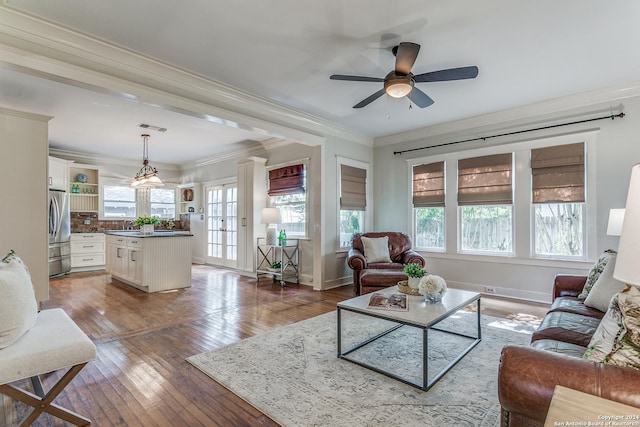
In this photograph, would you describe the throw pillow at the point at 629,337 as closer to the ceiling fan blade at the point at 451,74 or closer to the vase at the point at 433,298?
the vase at the point at 433,298

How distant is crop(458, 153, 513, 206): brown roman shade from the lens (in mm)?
4727

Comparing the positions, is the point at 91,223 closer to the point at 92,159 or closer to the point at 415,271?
the point at 92,159

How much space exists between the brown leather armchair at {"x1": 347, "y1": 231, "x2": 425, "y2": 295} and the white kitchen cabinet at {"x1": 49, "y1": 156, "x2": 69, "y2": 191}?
19.7ft

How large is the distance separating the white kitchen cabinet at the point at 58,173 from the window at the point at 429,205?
275 inches

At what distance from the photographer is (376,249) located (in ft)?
16.3

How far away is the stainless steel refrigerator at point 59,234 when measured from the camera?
6066mm

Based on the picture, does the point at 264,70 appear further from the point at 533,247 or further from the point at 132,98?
the point at 533,247

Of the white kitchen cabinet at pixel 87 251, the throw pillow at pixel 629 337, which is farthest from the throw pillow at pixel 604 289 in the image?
the white kitchen cabinet at pixel 87 251

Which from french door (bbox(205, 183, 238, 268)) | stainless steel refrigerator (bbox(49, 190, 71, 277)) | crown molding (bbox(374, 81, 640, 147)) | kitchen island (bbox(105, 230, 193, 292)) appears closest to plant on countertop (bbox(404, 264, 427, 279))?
crown molding (bbox(374, 81, 640, 147))

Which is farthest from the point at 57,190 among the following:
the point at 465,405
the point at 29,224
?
the point at 465,405

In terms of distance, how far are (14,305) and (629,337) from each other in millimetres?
2820

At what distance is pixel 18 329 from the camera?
5.51 ft

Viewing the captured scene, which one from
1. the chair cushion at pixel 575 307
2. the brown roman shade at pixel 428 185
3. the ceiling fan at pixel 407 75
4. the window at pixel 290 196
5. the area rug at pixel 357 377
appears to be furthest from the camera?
the window at pixel 290 196

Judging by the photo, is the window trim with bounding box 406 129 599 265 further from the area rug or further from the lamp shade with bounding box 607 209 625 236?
the area rug
